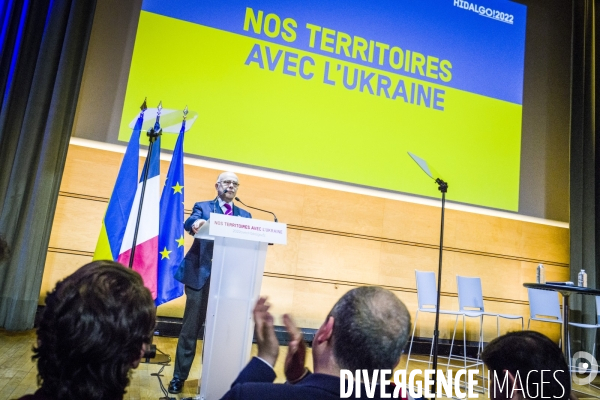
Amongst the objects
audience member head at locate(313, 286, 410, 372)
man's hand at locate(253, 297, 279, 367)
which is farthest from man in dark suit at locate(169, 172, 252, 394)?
audience member head at locate(313, 286, 410, 372)

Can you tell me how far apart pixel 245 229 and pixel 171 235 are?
111 cm

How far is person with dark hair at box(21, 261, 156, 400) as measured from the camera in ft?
2.98

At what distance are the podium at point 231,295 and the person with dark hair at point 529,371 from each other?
1787mm

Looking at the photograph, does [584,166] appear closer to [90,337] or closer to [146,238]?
[146,238]

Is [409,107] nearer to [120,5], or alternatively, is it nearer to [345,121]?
[345,121]

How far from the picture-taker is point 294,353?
1.18m

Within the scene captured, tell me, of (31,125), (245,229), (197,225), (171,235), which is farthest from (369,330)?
(31,125)

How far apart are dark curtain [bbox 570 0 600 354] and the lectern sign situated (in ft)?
16.4

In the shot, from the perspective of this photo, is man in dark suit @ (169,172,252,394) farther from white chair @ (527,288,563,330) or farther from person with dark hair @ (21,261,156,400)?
white chair @ (527,288,563,330)

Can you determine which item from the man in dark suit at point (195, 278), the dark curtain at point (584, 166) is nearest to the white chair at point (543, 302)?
the dark curtain at point (584, 166)

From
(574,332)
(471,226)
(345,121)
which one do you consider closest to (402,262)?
(471,226)

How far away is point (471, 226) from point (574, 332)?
189cm

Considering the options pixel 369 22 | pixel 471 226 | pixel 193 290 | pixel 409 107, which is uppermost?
pixel 369 22

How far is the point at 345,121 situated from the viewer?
5703mm
